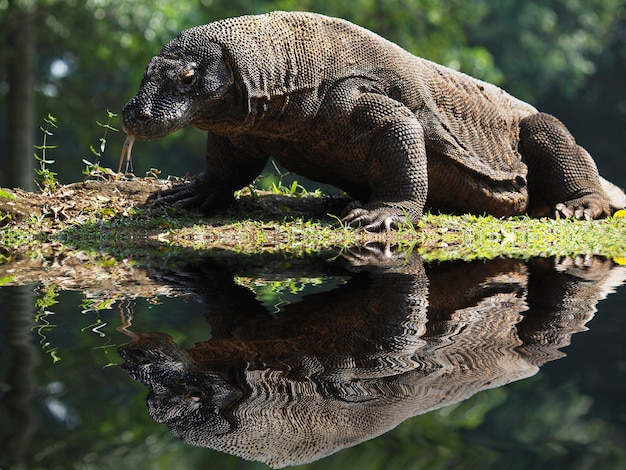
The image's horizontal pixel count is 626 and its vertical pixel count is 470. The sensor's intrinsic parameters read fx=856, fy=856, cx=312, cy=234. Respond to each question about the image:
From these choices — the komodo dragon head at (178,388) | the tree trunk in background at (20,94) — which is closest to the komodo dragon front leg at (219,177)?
the komodo dragon head at (178,388)

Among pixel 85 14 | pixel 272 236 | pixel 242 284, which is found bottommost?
pixel 85 14

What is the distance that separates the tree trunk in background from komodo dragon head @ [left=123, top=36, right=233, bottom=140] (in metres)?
8.89

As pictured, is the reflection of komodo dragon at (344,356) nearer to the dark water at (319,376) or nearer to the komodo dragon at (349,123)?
the dark water at (319,376)

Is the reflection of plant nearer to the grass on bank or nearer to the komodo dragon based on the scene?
the grass on bank

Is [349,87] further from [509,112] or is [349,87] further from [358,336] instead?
[358,336]

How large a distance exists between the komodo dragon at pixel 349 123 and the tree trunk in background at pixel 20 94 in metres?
8.29

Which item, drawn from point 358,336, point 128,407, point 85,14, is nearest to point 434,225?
point 358,336

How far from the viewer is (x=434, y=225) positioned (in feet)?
20.8

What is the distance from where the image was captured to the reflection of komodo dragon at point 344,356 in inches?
70.5

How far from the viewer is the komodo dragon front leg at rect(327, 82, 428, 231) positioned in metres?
6.09

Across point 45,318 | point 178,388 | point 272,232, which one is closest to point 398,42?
point 272,232

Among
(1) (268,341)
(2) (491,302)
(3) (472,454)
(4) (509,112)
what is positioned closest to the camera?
(3) (472,454)

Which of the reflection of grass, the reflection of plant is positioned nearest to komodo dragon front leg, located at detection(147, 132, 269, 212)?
the reflection of grass

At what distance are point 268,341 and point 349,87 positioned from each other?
3821 millimetres
